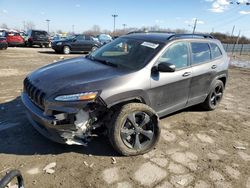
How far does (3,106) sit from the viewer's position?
18.2 feet

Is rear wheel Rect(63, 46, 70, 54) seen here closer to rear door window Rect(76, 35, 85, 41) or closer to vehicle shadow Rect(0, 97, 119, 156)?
rear door window Rect(76, 35, 85, 41)

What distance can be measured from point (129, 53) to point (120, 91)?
3.83ft

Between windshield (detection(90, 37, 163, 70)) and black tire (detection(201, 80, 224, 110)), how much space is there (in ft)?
6.80

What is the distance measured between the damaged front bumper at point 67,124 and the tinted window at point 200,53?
254cm

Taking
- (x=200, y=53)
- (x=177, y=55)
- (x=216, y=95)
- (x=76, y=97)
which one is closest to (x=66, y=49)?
(x=216, y=95)

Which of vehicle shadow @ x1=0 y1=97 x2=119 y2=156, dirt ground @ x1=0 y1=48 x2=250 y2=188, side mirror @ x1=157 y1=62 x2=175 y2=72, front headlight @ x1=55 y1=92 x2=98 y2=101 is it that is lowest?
dirt ground @ x1=0 y1=48 x2=250 y2=188

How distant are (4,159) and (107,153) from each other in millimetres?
1440

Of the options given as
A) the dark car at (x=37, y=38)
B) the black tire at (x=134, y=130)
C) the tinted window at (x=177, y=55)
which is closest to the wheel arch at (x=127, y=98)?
the black tire at (x=134, y=130)

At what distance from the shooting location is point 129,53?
15.0 feet

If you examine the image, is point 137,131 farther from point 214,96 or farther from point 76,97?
point 214,96

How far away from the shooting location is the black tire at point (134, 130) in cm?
362

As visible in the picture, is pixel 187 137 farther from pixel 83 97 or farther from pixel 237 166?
pixel 83 97

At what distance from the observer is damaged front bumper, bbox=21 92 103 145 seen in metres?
3.37

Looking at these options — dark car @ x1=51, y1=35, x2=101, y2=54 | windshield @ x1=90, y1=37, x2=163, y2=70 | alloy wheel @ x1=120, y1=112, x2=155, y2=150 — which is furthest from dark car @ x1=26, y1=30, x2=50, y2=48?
alloy wheel @ x1=120, y1=112, x2=155, y2=150
